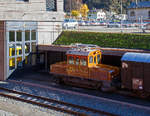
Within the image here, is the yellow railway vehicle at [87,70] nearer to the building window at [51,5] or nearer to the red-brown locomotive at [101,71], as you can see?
the red-brown locomotive at [101,71]

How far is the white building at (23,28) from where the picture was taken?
2055 centimetres

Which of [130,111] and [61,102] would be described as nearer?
[130,111]

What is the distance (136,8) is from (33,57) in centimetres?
3523

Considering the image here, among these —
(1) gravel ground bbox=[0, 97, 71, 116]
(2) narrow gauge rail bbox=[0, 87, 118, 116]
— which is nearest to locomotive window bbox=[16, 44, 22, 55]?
(2) narrow gauge rail bbox=[0, 87, 118, 116]

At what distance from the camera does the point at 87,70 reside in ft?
56.4

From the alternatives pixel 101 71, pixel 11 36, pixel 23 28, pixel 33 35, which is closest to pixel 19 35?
pixel 23 28

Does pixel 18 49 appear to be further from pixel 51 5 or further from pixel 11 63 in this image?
pixel 51 5

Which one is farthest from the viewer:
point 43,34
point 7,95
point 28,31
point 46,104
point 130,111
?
point 43,34

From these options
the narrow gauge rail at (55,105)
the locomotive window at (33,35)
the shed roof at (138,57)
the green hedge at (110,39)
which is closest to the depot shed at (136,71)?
the shed roof at (138,57)

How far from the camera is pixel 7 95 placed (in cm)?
1634

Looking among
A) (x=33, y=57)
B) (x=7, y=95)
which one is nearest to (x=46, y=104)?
(x=7, y=95)

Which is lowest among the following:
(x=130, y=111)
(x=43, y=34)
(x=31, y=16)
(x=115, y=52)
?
(x=130, y=111)

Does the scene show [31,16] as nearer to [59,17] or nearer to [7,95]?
[59,17]

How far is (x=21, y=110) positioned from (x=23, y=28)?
401 inches
